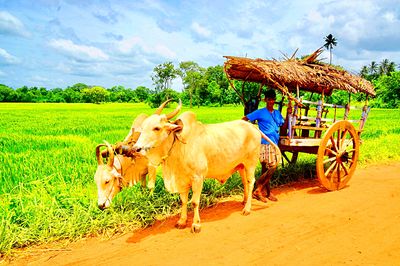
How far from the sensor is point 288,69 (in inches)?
218

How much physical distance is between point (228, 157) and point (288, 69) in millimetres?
2048

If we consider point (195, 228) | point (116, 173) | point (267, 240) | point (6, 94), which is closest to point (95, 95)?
point (6, 94)

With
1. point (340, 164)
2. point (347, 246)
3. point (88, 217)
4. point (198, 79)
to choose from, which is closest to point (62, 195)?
point (88, 217)

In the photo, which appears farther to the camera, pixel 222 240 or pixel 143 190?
pixel 143 190

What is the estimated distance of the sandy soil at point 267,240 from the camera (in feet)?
11.5

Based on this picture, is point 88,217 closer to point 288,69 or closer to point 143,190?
point 143,190

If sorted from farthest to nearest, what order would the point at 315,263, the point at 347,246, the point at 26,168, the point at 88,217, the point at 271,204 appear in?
the point at 26,168 < the point at 271,204 < the point at 88,217 < the point at 347,246 < the point at 315,263

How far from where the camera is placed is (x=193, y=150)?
4230 mm

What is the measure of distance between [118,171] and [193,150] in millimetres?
1000

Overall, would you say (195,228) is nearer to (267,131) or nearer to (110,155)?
(110,155)

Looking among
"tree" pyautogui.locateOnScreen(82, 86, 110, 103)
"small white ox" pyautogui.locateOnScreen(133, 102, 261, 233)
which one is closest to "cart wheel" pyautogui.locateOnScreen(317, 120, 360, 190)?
"small white ox" pyautogui.locateOnScreen(133, 102, 261, 233)

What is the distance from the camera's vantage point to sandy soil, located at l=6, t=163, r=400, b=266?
3.52m

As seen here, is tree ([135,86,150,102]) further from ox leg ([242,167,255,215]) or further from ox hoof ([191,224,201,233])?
ox hoof ([191,224,201,233])

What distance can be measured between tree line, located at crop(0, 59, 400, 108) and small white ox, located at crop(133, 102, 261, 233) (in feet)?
104
